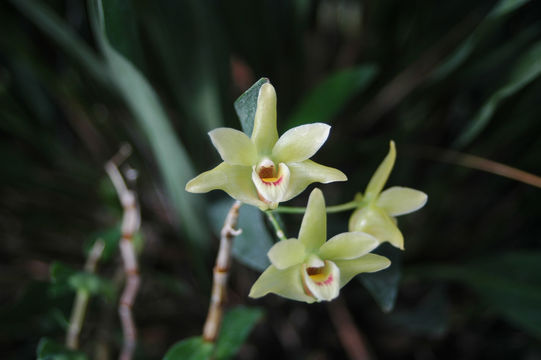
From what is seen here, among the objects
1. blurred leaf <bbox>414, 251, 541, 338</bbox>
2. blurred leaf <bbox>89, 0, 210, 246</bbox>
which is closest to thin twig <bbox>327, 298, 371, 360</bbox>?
blurred leaf <bbox>414, 251, 541, 338</bbox>

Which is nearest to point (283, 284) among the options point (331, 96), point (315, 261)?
point (315, 261)

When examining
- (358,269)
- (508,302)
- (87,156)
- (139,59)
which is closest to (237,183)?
(358,269)

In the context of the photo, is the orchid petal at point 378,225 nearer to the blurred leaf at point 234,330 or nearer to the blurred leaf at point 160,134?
the blurred leaf at point 234,330

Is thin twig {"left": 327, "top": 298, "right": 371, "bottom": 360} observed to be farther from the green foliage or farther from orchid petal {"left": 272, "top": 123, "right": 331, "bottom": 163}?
orchid petal {"left": 272, "top": 123, "right": 331, "bottom": 163}

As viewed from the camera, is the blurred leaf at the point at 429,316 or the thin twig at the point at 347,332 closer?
the blurred leaf at the point at 429,316

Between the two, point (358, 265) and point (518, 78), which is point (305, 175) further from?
point (518, 78)

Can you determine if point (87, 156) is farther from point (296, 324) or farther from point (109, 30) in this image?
point (109, 30)

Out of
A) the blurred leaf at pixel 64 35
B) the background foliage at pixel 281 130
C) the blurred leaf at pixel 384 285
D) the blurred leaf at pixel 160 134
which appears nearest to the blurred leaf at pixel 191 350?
the background foliage at pixel 281 130
